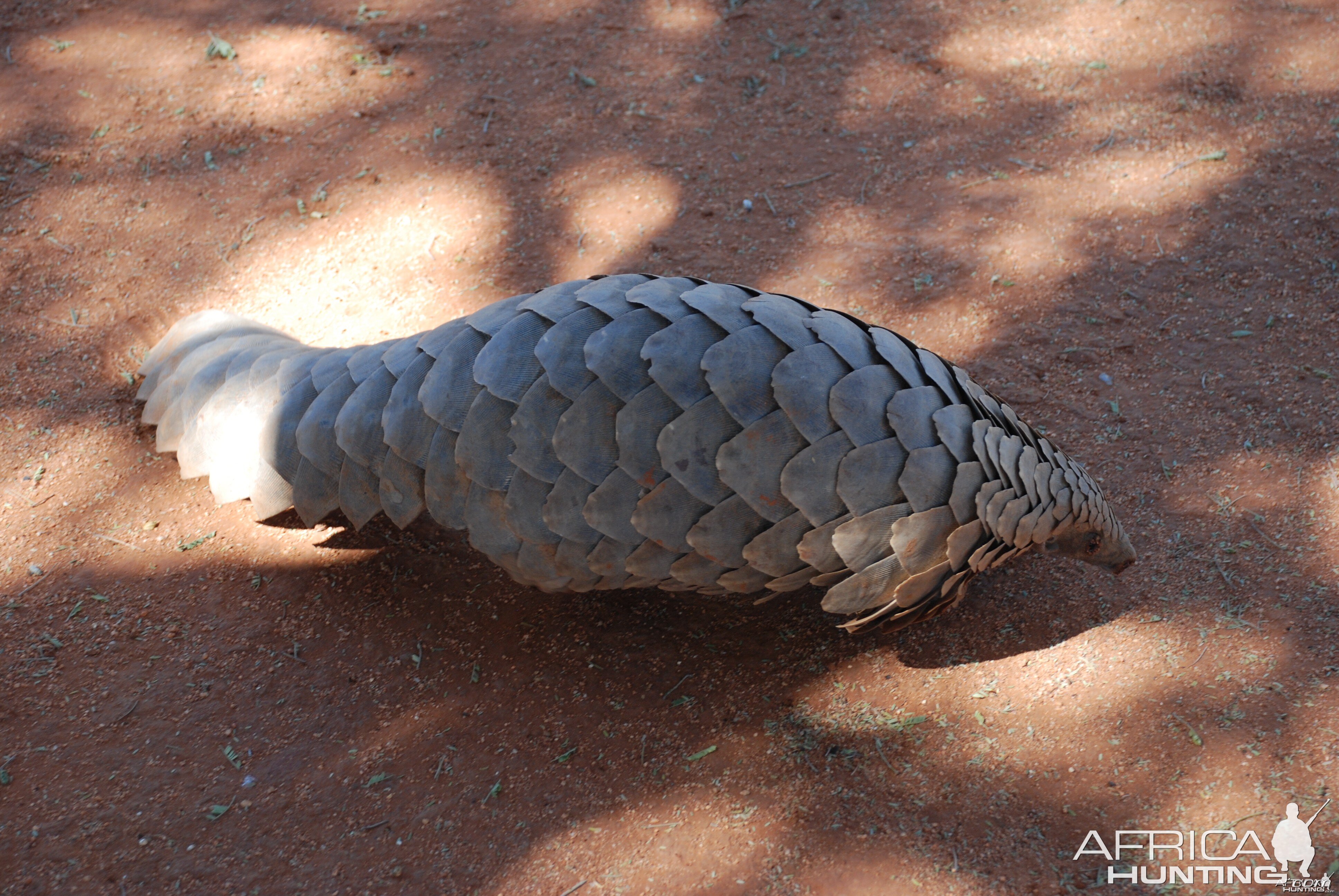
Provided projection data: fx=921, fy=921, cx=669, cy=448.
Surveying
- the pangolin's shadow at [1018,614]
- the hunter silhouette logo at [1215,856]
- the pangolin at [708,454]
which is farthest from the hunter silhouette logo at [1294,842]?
the pangolin at [708,454]

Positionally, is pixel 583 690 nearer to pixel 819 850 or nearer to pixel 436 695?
pixel 436 695

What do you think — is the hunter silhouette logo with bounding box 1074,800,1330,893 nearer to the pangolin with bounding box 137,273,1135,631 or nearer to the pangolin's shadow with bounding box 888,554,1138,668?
the pangolin's shadow with bounding box 888,554,1138,668

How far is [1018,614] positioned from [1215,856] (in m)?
0.82

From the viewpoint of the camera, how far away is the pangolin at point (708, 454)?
7.62ft

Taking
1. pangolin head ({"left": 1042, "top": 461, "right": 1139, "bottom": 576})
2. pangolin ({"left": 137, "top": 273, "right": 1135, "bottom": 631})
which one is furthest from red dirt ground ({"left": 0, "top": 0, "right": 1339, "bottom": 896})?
pangolin ({"left": 137, "top": 273, "right": 1135, "bottom": 631})

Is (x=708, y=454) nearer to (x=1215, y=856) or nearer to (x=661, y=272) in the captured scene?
(x=1215, y=856)

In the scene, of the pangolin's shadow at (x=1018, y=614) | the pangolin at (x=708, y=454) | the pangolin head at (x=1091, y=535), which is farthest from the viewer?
the pangolin's shadow at (x=1018, y=614)

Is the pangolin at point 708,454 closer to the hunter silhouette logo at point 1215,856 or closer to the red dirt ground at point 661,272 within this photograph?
the red dirt ground at point 661,272

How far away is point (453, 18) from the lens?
16.9ft

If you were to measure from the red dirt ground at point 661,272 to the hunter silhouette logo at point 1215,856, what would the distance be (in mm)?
39

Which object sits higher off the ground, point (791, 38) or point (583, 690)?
point (791, 38)

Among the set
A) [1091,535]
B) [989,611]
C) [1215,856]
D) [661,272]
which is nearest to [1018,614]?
[989,611]

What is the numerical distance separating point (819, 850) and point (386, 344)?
76.1 inches

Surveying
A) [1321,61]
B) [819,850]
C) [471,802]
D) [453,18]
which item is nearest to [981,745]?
[819,850]
